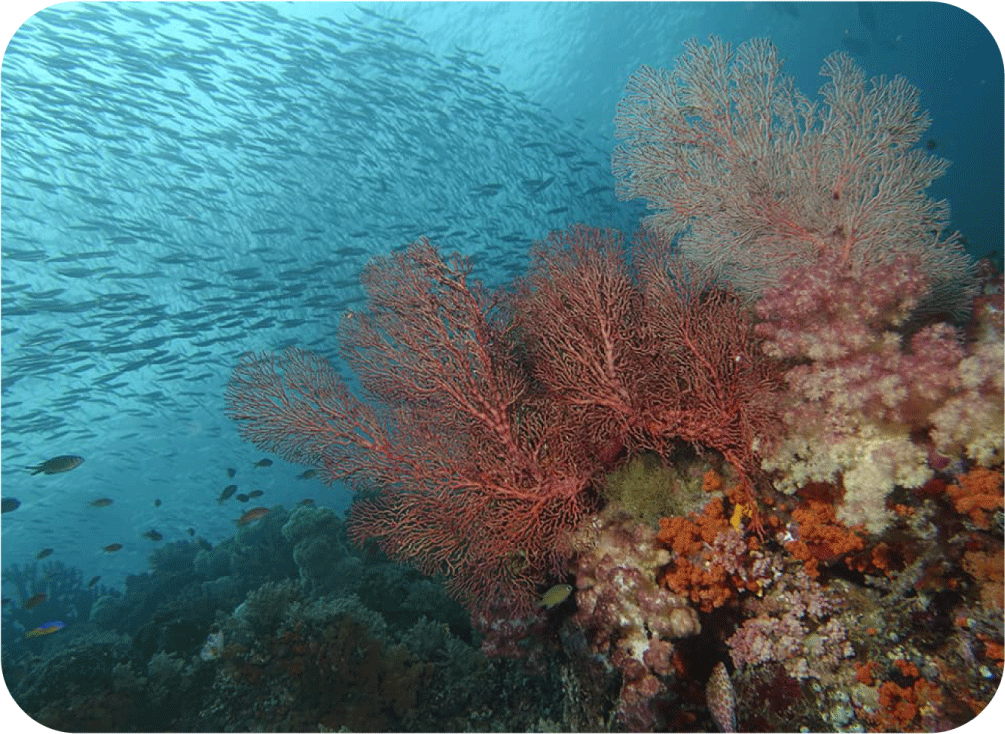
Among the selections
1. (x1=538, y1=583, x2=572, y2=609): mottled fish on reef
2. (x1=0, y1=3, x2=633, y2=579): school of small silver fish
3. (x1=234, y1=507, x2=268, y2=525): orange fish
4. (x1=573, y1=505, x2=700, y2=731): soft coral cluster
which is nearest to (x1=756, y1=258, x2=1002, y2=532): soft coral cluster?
(x1=573, y1=505, x2=700, y2=731): soft coral cluster

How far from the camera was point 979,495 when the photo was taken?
2.76 metres

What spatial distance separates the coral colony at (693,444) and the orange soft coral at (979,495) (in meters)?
0.02

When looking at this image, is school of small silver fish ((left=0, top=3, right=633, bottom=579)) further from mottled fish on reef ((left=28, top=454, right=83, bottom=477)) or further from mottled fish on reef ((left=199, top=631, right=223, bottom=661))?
mottled fish on reef ((left=199, top=631, right=223, bottom=661))

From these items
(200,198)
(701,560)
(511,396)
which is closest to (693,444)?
(701,560)

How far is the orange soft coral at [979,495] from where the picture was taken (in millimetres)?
2727

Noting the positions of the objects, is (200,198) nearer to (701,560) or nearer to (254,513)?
(254,513)

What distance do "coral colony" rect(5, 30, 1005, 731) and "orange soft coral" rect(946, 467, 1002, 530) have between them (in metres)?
0.02

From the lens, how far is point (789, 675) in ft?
10.4

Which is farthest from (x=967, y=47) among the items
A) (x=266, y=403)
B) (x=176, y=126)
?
(x=176, y=126)

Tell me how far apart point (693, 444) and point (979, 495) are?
5.59ft

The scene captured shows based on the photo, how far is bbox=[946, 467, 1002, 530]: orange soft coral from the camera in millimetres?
2727

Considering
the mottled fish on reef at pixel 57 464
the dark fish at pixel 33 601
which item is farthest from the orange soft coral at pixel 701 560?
the dark fish at pixel 33 601

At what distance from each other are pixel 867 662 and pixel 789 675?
48 centimetres

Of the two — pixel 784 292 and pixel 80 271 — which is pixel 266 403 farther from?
pixel 80 271
